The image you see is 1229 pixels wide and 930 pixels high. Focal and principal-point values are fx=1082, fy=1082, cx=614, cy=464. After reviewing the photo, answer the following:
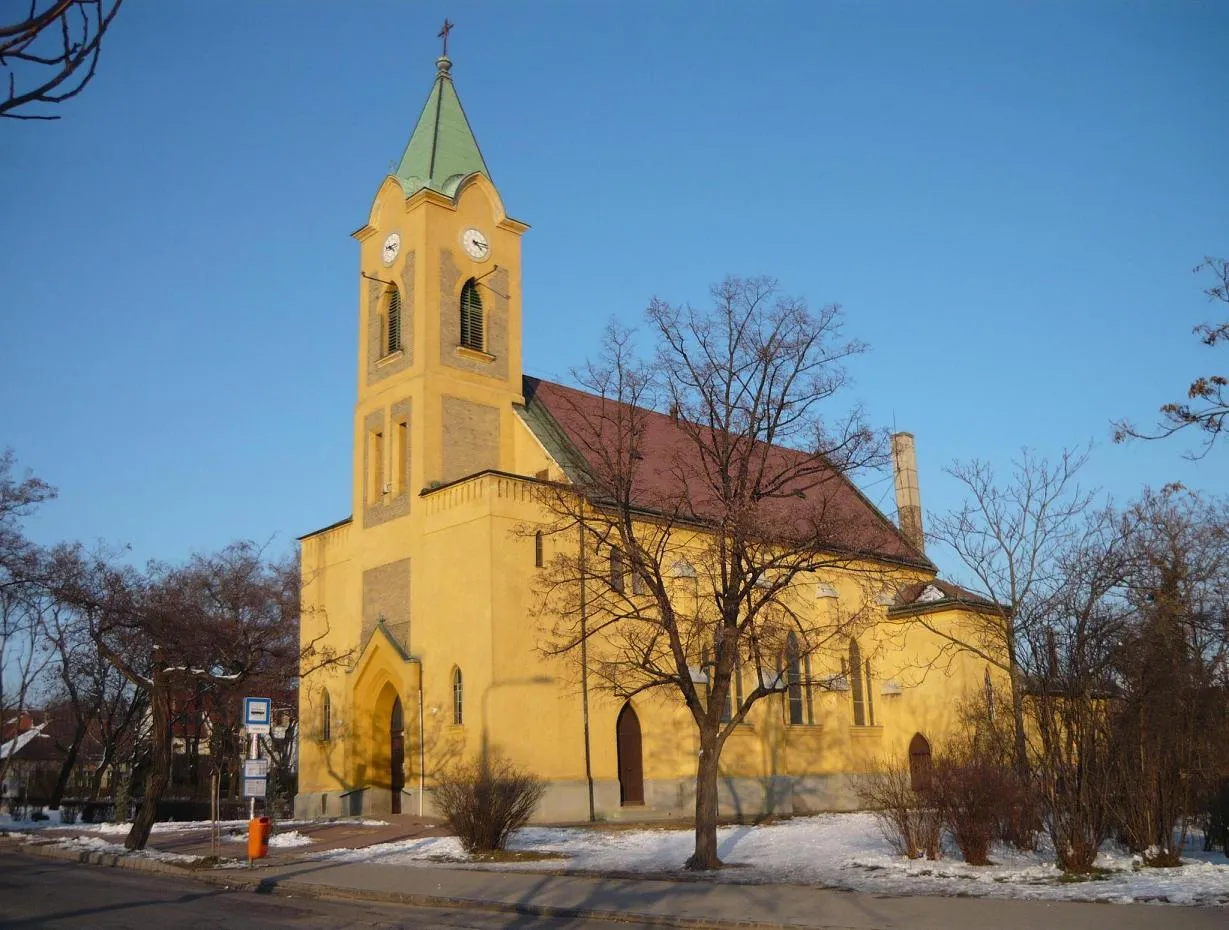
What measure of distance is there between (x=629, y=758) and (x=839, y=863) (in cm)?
1347

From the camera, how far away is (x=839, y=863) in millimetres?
18016

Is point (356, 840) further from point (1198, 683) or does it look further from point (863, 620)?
point (1198, 683)

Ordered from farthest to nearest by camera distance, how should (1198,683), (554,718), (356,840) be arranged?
(554,718) < (356,840) < (1198,683)

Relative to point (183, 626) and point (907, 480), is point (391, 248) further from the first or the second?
point (907, 480)

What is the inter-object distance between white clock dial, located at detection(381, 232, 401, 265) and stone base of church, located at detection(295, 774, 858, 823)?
16402mm

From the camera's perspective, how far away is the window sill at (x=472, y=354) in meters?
33.2

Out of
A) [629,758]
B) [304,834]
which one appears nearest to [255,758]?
[304,834]

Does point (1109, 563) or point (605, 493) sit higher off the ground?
point (605, 493)

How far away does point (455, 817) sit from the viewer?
20547mm

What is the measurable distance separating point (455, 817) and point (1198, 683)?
13.2 metres

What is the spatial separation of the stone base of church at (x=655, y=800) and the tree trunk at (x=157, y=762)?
26.6 feet

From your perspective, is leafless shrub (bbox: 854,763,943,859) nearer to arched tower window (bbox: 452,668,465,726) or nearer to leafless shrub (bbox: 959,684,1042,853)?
leafless shrub (bbox: 959,684,1042,853)

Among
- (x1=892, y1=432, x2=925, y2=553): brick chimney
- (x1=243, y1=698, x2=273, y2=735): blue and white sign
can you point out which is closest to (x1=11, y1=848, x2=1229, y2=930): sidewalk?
(x1=243, y1=698, x2=273, y2=735): blue and white sign

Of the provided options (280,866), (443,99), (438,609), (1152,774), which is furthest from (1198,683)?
(443,99)
